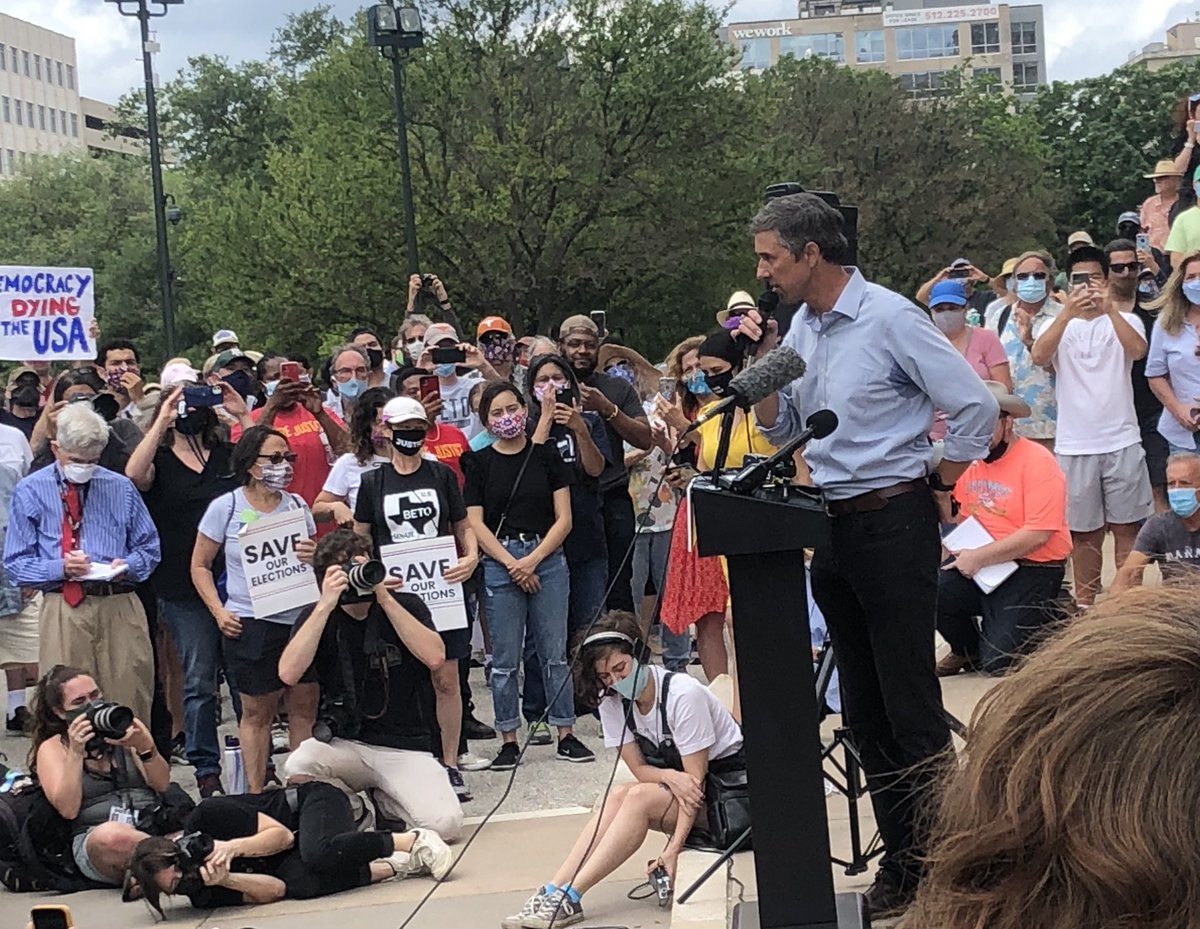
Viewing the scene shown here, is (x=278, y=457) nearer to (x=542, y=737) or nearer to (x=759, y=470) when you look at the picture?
(x=542, y=737)

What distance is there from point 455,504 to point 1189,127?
527 cm

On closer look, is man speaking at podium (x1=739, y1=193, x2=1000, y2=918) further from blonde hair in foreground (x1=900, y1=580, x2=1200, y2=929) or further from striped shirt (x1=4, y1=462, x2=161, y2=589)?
striped shirt (x1=4, y1=462, x2=161, y2=589)

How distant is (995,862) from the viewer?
1.06 meters

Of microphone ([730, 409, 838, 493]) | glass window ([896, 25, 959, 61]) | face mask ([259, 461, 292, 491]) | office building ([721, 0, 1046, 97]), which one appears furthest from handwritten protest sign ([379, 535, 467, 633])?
glass window ([896, 25, 959, 61])

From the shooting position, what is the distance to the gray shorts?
7992 mm

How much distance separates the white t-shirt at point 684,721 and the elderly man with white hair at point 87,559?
293 centimetres

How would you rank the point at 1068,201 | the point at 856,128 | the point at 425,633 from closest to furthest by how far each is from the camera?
the point at 425,633, the point at 856,128, the point at 1068,201

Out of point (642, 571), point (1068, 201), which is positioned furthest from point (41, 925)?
point (1068, 201)

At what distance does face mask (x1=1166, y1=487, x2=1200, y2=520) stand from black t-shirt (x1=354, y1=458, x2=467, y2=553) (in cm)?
350

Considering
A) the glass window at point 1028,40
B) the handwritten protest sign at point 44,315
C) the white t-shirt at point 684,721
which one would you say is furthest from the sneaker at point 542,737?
the glass window at point 1028,40

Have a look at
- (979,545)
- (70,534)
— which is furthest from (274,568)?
(979,545)

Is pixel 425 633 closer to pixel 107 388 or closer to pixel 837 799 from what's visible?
pixel 837 799

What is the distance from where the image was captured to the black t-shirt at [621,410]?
28.1 feet

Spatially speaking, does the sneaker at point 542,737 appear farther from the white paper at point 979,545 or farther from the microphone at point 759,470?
the microphone at point 759,470
